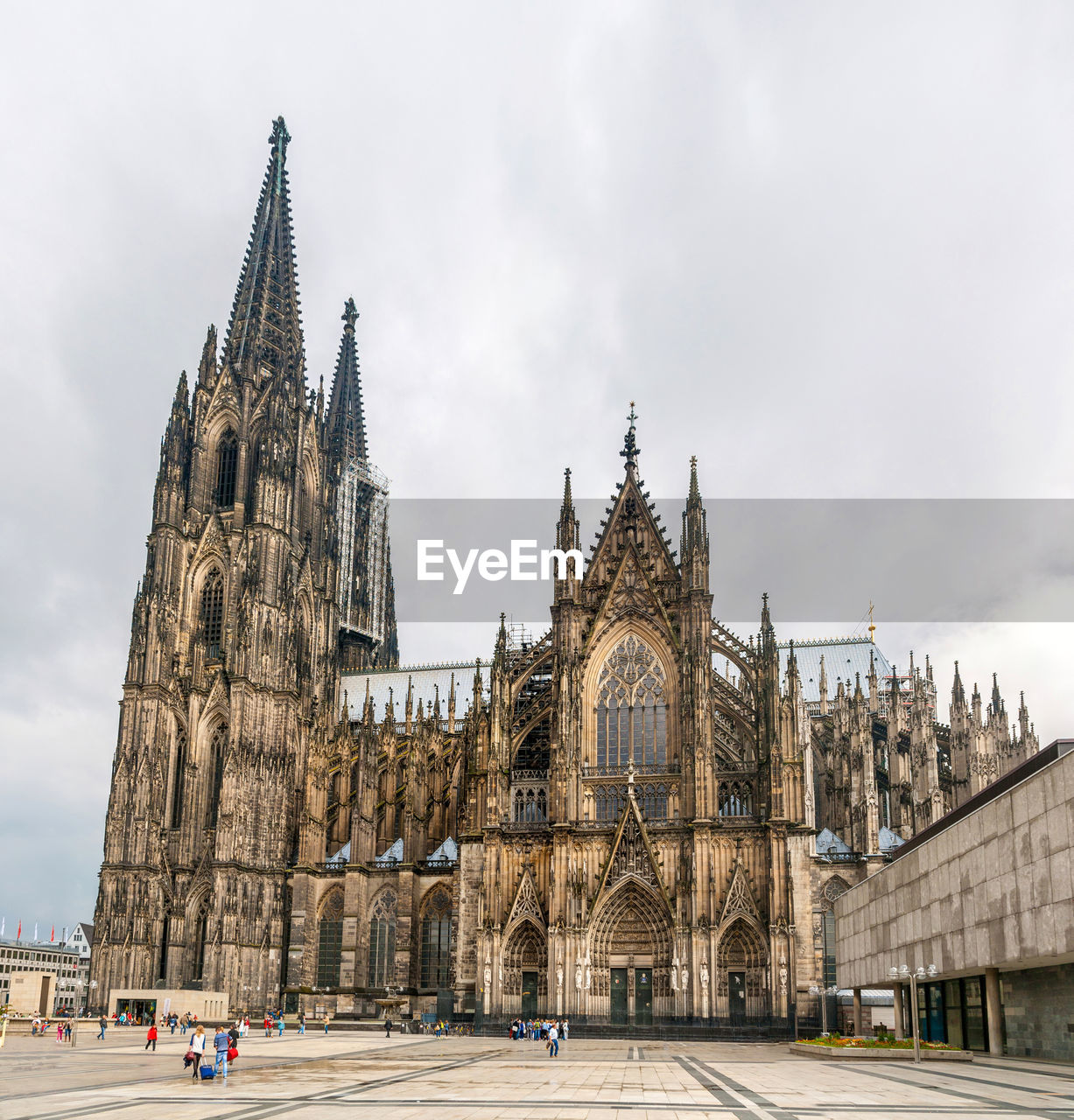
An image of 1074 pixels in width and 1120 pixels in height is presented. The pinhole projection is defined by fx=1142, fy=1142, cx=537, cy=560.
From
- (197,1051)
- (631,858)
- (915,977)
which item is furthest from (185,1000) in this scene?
(915,977)

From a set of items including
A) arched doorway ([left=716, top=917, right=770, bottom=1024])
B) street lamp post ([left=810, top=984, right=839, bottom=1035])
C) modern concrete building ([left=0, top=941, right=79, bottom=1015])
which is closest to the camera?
street lamp post ([left=810, top=984, right=839, bottom=1035])

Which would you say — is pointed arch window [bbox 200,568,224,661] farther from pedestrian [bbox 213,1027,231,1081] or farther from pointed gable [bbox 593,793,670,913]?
pedestrian [bbox 213,1027,231,1081]

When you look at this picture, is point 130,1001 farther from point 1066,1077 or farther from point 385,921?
point 1066,1077

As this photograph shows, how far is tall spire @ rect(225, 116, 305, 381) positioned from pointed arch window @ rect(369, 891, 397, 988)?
3883cm

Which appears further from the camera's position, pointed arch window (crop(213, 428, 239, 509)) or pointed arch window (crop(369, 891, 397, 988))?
pointed arch window (crop(213, 428, 239, 509))

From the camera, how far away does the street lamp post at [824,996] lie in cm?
5144

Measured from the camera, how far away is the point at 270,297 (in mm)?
87000

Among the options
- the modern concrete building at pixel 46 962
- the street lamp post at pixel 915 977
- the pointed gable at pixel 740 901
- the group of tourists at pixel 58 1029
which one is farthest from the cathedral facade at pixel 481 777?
the modern concrete building at pixel 46 962

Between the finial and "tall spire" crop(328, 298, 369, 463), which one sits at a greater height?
the finial

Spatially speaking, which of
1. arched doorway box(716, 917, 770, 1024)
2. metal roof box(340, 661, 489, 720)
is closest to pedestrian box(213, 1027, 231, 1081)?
arched doorway box(716, 917, 770, 1024)

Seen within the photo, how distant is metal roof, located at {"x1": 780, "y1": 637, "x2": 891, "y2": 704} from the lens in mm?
79375

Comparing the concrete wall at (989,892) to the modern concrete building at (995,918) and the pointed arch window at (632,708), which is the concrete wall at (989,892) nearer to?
the modern concrete building at (995,918)

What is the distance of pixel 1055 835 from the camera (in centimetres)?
3131

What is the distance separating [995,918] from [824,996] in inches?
758
